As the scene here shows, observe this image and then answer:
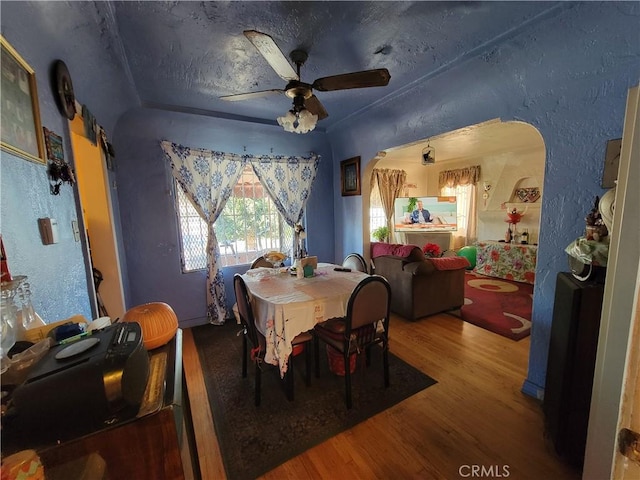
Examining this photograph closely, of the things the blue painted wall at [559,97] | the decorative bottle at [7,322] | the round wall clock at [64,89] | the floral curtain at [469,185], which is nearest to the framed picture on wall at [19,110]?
the round wall clock at [64,89]

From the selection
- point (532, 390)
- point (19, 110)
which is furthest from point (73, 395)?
point (532, 390)

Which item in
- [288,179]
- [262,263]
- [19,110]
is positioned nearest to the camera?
[19,110]

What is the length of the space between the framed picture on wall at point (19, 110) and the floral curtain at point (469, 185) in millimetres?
6207

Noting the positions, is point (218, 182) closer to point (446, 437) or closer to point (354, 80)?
point (354, 80)

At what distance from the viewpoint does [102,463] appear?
656 mm

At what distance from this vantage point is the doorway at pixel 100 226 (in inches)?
83.2

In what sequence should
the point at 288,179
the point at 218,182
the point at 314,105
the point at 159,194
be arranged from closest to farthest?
the point at 314,105 → the point at 159,194 → the point at 218,182 → the point at 288,179

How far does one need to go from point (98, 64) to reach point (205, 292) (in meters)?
2.37

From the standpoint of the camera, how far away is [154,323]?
0.99 m

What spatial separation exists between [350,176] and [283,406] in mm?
2817

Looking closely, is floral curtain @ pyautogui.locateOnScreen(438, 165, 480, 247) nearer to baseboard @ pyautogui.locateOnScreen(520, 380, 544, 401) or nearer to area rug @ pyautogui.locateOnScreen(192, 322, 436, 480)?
baseboard @ pyautogui.locateOnScreen(520, 380, 544, 401)

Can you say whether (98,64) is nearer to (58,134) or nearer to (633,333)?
(58,134)

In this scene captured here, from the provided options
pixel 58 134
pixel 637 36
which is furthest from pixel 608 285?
pixel 58 134

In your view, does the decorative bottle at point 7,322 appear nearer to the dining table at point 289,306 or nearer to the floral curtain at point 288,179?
the dining table at point 289,306
